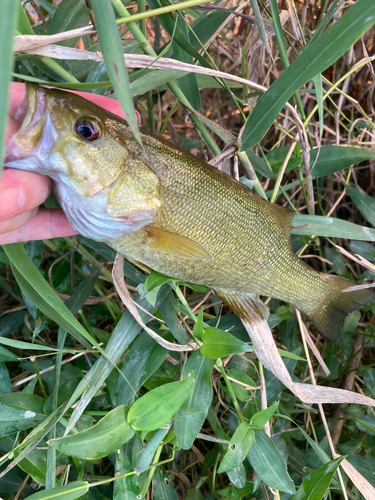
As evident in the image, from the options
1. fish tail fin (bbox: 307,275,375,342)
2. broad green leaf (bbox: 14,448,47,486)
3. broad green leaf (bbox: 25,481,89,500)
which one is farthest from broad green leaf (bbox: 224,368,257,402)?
broad green leaf (bbox: 14,448,47,486)

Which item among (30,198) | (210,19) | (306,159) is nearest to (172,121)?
(210,19)

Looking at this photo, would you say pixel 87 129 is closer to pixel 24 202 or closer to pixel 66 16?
pixel 24 202

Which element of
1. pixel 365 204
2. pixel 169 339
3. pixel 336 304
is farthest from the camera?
pixel 365 204

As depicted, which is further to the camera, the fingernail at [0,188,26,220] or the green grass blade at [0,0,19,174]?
the fingernail at [0,188,26,220]

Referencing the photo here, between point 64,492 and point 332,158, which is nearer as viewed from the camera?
point 64,492

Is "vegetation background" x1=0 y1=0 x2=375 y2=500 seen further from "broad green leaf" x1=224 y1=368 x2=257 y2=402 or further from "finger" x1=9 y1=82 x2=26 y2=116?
"finger" x1=9 y1=82 x2=26 y2=116

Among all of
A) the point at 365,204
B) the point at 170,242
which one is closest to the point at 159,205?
the point at 170,242

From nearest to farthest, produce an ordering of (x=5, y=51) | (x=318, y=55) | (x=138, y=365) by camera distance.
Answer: (x=5, y=51) → (x=318, y=55) → (x=138, y=365)
